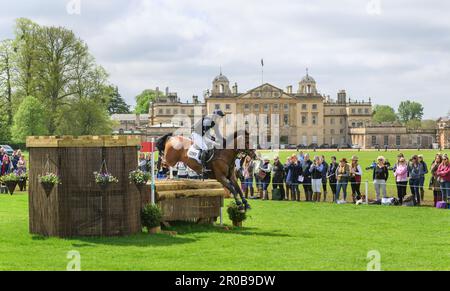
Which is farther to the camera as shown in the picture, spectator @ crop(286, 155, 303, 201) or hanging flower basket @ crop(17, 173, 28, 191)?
hanging flower basket @ crop(17, 173, 28, 191)

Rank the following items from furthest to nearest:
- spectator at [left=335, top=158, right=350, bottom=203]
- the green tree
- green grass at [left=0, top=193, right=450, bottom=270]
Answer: the green tree → spectator at [left=335, top=158, right=350, bottom=203] → green grass at [left=0, top=193, right=450, bottom=270]

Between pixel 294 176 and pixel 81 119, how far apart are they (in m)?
37.6

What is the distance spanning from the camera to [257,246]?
11.7 m

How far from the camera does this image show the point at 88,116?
58625 mm

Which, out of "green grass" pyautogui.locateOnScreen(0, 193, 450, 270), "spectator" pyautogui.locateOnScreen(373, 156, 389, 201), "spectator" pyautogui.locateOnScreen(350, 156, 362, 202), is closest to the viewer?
"green grass" pyautogui.locateOnScreen(0, 193, 450, 270)

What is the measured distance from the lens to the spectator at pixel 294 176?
23609mm

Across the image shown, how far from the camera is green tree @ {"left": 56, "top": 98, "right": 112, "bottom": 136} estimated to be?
5797cm

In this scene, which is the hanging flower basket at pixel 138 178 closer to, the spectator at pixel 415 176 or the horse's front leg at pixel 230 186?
the horse's front leg at pixel 230 186

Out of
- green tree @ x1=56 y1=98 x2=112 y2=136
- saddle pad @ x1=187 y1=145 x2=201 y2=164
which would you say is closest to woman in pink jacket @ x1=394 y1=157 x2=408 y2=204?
saddle pad @ x1=187 y1=145 x2=201 y2=164

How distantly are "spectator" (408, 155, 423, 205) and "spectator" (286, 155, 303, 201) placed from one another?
3913mm

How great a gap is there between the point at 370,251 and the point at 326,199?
42.1 feet

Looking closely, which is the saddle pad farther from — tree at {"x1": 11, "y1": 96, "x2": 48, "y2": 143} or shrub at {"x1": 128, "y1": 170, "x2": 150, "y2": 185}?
tree at {"x1": 11, "y1": 96, "x2": 48, "y2": 143}
